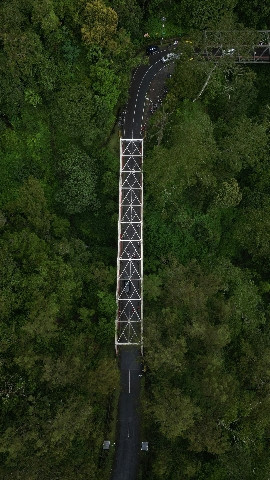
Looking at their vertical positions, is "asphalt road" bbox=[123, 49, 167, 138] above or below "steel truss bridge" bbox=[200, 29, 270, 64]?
below

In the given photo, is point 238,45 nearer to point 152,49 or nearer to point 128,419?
point 152,49

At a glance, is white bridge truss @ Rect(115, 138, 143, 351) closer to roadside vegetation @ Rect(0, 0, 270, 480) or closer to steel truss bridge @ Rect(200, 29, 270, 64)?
roadside vegetation @ Rect(0, 0, 270, 480)

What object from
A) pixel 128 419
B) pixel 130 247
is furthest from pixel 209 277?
→ pixel 128 419

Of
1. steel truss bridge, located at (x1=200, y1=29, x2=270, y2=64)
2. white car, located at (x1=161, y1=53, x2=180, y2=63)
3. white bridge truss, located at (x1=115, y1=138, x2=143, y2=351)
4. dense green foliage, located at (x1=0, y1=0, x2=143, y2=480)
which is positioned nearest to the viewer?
dense green foliage, located at (x1=0, y1=0, x2=143, y2=480)

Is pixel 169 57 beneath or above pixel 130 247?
above

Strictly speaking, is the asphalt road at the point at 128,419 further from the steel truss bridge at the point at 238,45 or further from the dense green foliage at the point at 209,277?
the steel truss bridge at the point at 238,45

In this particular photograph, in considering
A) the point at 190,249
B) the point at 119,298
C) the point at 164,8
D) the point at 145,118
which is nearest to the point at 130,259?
the point at 119,298

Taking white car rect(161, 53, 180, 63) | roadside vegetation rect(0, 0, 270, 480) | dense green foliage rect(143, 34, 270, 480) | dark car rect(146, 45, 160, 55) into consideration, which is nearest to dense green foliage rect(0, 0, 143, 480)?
roadside vegetation rect(0, 0, 270, 480)
